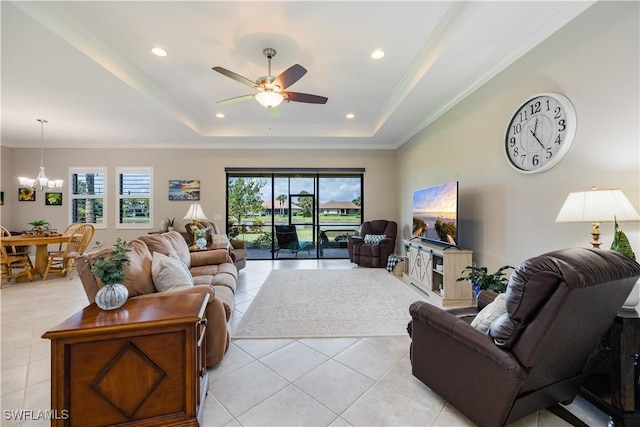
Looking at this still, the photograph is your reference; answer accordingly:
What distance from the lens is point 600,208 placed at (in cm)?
160

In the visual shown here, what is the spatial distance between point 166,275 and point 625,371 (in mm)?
2994

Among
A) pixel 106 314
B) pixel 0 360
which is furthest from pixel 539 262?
pixel 0 360

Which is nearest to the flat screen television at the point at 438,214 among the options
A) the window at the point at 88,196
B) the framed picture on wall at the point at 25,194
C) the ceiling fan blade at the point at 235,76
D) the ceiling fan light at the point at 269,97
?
the ceiling fan light at the point at 269,97

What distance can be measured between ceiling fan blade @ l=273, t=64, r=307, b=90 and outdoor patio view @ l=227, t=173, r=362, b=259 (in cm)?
381

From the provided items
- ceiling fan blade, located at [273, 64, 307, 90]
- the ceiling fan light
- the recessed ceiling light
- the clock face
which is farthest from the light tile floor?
the recessed ceiling light

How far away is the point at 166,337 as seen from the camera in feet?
4.51

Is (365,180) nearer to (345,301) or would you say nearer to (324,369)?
(345,301)

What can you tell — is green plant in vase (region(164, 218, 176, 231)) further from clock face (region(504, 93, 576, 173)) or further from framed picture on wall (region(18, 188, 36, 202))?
clock face (region(504, 93, 576, 173))

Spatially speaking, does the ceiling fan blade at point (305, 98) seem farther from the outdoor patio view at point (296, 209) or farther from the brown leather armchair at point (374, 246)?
the outdoor patio view at point (296, 209)

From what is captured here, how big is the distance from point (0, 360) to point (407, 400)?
326 cm

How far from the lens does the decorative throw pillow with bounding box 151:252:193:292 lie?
2033 mm

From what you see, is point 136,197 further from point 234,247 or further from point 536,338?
point 536,338

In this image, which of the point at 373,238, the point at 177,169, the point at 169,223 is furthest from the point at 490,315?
the point at 177,169

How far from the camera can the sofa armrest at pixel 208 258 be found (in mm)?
3586
